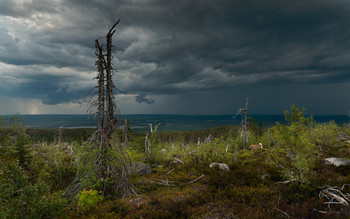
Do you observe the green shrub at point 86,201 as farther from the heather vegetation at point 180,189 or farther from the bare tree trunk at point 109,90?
the bare tree trunk at point 109,90

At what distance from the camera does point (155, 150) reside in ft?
59.8

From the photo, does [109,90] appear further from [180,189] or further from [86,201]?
[180,189]

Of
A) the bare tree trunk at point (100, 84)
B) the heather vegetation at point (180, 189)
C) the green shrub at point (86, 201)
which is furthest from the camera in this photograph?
the bare tree trunk at point (100, 84)

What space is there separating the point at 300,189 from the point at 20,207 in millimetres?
12176

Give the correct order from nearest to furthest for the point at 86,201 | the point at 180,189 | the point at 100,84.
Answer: the point at 86,201 < the point at 100,84 < the point at 180,189

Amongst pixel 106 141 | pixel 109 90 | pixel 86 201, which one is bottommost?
pixel 86 201

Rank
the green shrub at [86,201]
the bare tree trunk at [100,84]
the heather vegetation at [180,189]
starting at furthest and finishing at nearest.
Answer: the bare tree trunk at [100,84] < the green shrub at [86,201] < the heather vegetation at [180,189]

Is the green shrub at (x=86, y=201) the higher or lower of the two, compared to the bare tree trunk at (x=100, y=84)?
Answer: lower

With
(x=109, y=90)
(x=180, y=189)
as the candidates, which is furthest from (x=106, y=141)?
(x=180, y=189)

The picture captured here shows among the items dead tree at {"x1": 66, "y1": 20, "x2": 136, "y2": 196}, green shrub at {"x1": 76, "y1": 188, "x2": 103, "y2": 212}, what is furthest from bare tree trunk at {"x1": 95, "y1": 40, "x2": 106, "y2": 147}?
green shrub at {"x1": 76, "y1": 188, "x2": 103, "y2": 212}

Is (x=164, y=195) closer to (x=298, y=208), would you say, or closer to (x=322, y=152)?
(x=298, y=208)

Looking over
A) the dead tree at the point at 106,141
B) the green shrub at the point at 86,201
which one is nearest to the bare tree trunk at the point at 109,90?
the dead tree at the point at 106,141

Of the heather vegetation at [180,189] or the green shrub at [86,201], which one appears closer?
the heather vegetation at [180,189]

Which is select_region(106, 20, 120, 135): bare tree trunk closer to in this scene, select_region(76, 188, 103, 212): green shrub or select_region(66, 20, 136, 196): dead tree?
select_region(66, 20, 136, 196): dead tree
